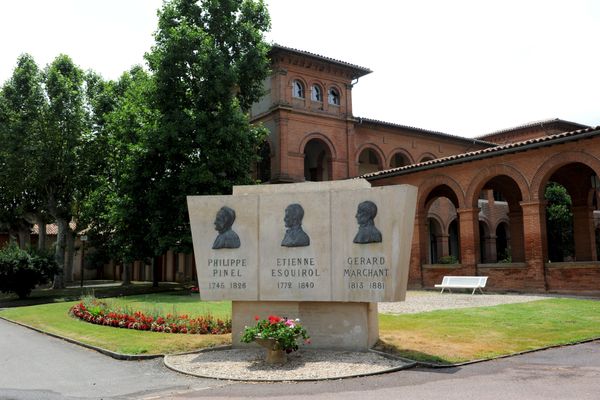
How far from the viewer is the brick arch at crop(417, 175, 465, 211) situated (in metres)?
23.6

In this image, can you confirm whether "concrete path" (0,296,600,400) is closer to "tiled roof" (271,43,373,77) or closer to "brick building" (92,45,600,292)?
"brick building" (92,45,600,292)

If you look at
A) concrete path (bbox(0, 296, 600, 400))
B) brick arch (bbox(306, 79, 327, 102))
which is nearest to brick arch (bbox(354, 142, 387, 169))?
brick arch (bbox(306, 79, 327, 102))

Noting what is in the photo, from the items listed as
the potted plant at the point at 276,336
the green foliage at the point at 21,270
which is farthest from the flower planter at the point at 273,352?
the green foliage at the point at 21,270

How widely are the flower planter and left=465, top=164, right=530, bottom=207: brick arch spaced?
1569 cm

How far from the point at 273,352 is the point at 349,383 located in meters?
1.61

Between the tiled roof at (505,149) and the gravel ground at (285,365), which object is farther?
the tiled roof at (505,149)

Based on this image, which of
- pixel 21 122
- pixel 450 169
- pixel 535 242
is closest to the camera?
pixel 535 242

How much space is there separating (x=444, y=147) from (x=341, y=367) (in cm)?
3226

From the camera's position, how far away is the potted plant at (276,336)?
8328mm

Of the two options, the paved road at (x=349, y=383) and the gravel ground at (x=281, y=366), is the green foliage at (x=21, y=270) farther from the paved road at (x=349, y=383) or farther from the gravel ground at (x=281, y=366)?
the gravel ground at (x=281, y=366)

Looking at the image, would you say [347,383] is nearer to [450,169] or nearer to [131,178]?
[450,169]

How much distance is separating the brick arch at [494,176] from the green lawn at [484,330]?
263 inches

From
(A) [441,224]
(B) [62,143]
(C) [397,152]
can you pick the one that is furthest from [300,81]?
(B) [62,143]

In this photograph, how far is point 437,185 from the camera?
81.6 ft
